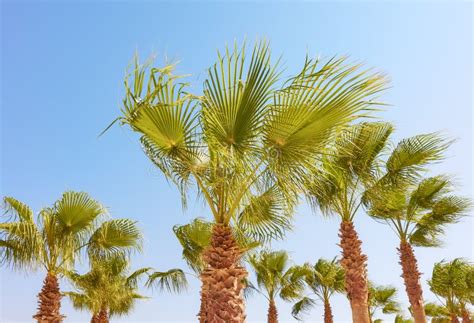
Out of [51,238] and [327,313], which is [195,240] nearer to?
[51,238]

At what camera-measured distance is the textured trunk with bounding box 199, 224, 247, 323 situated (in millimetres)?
5691

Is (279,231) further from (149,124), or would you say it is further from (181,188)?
(149,124)

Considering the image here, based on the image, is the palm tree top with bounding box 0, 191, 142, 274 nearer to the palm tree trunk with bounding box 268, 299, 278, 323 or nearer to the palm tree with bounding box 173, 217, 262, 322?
the palm tree with bounding box 173, 217, 262, 322

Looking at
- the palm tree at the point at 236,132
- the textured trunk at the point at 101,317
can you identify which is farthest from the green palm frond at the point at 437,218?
the textured trunk at the point at 101,317

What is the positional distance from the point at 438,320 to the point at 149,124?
3199 centimetres

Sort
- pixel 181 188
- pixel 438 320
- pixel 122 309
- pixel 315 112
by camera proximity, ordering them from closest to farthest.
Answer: pixel 315 112, pixel 181 188, pixel 122 309, pixel 438 320

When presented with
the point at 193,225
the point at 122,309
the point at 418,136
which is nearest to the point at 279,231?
the point at 418,136

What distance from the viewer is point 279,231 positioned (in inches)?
329

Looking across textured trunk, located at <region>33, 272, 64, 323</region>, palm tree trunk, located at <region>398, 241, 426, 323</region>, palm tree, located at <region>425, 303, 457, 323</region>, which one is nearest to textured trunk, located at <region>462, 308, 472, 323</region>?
palm tree, located at <region>425, 303, 457, 323</region>

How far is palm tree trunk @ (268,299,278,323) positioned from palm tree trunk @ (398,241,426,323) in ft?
20.8

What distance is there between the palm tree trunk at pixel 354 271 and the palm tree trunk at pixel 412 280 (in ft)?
12.5

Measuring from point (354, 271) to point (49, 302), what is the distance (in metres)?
7.71

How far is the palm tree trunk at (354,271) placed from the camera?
33.4ft

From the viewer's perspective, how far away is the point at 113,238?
10180mm
